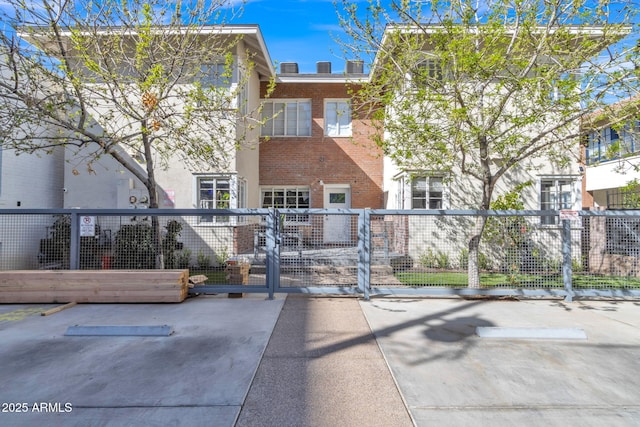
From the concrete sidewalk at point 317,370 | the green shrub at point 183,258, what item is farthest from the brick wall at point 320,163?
the concrete sidewalk at point 317,370

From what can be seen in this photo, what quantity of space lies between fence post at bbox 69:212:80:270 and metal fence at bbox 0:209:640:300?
0.02m

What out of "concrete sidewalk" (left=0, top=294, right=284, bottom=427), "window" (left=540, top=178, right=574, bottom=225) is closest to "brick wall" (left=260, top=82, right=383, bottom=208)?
"window" (left=540, top=178, right=574, bottom=225)

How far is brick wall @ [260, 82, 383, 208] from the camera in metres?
13.9

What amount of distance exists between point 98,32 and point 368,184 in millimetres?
9755

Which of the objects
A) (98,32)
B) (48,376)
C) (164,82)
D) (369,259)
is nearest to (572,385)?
(369,259)

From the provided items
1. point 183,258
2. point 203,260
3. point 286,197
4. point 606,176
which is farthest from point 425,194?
point 183,258

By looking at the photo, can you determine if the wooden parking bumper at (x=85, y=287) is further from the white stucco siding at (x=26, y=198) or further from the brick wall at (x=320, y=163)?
the brick wall at (x=320, y=163)

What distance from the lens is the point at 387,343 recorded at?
4.41 metres

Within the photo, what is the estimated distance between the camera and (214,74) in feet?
25.7

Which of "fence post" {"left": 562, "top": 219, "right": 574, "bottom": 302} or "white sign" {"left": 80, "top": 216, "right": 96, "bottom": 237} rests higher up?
"white sign" {"left": 80, "top": 216, "right": 96, "bottom": 237}

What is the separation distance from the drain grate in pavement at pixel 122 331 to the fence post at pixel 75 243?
2.19m

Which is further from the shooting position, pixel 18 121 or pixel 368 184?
pixel 368 184

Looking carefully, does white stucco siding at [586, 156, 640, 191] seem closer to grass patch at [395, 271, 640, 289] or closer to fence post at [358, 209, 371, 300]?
grass patch at [395, 271, 640, 289]

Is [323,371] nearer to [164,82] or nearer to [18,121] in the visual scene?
[164,82]
